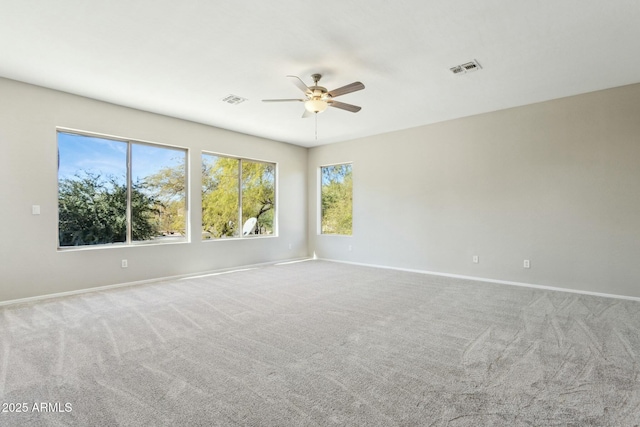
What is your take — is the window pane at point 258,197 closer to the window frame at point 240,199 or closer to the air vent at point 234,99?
the window frame at point 240,199

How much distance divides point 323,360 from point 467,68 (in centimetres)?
344

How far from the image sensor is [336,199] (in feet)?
24.3

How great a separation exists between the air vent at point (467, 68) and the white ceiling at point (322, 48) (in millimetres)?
59

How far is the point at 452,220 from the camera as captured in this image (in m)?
5.53

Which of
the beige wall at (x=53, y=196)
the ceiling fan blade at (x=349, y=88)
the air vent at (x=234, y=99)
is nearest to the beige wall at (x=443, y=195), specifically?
the beige wall at (x=53, y=196)

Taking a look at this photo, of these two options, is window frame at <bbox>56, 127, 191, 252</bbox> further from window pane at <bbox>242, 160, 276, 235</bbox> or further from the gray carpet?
window pane at <bbox>242, 160, 276, 235</bbox>

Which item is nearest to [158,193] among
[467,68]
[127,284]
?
[127,284]

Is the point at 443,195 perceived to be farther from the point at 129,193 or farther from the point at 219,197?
the point at 129,193

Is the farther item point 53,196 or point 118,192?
point 118,192

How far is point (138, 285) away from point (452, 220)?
17.4 ft

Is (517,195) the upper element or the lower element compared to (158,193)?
lower

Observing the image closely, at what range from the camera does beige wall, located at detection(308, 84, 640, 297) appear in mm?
4129

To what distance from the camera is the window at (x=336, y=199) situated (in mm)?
7125

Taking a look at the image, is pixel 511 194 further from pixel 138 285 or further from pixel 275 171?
pixel 138 285
